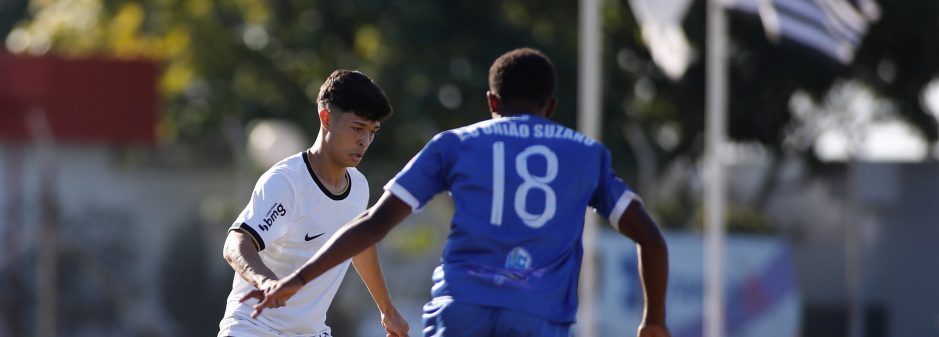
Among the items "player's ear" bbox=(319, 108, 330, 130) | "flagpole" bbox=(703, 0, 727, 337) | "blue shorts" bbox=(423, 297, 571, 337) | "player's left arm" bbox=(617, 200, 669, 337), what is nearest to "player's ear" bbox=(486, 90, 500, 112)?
"player's left arm" bbox=(617, 200, 669, 337)

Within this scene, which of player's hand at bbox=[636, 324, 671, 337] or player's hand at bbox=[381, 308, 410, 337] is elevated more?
player's hand at bbox=[636, 324, 671, 337]

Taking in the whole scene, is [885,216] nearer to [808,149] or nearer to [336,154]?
[808,149]

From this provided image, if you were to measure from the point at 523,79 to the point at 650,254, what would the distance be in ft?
2.28

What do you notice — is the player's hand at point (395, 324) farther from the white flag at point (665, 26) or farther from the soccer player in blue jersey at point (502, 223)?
the white flag at point (665, 26)

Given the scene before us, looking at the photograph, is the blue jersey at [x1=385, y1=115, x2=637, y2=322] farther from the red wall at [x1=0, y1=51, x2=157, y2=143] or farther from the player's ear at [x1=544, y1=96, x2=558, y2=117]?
the red wall at [x1=0, y1=51, x2=157, y2=143]

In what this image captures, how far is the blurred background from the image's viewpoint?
2034 centimetres

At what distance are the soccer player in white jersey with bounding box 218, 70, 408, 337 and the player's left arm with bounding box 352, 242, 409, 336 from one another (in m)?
0.25

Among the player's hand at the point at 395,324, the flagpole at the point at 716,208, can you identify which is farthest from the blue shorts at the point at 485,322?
the flagpole at the point at 716,208

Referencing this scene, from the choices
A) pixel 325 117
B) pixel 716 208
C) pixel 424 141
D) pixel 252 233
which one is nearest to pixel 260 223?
pixel 252 233

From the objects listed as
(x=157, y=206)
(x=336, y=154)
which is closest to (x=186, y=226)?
Answer: (x=157, y=206)

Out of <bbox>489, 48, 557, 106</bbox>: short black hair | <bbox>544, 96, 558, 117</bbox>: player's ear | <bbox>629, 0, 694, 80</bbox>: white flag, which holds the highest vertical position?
<bbox>629, 0, 694, 80</bbox>: white flag

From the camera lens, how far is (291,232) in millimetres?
6035

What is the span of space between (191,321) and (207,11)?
16.1 feet

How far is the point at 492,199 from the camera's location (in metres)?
5.20
